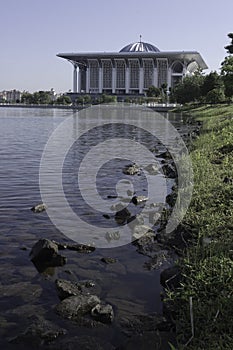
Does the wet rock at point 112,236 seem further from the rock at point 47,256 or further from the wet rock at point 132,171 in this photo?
the wet rock at point 132,171

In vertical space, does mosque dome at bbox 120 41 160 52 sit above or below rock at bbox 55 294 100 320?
above

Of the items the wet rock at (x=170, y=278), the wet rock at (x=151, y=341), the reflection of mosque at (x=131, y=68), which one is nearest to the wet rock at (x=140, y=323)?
the wet rock at (x=151, y=341)

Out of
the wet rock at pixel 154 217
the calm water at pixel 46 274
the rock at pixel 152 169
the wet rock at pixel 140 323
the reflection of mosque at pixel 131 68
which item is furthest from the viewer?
the reflection of mosque at pixel 131 68

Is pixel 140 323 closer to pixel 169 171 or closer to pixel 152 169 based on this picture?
pixel 169 171

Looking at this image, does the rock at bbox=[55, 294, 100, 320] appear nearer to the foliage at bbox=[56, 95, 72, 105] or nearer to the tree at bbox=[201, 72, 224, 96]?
the tree at bbox=[201, 72, 224, 96]

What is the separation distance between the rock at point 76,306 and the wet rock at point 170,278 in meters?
1.15

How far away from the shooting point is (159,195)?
44.2 feet

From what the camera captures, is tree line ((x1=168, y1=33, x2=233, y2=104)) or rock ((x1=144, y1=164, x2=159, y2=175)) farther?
tree line ((x1=168, y1=33, x2=233, y2=104))

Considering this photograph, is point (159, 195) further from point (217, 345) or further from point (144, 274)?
point (217, 345)

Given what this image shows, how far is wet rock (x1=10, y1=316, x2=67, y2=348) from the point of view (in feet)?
17.5

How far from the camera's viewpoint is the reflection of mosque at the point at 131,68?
14288 cm

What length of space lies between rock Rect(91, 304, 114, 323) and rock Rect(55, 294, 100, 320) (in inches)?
3.2

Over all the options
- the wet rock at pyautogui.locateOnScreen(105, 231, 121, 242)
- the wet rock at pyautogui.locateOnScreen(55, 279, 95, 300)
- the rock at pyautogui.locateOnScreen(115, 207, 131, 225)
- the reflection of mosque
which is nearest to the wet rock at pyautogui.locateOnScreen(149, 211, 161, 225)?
the rock at pyautogui.locateOnScreen(115, 207, 131, 225)

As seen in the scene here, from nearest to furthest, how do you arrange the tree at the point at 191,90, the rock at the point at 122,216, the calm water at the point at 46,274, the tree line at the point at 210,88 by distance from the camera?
the calm water at the point at 46,274, the rock at the point at 122,216, the tree line at the point at 210,88, the tree at the point at 191,90
